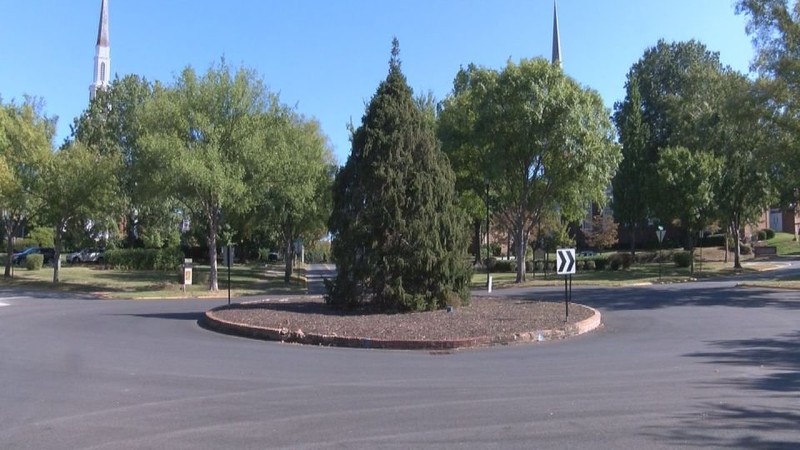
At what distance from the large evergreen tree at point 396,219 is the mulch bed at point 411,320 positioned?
28.2 inches

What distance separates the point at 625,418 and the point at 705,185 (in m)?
44.5

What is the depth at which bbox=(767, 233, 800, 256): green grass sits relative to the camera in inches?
2842

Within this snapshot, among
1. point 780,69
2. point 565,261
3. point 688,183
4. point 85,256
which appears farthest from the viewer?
point 85,256

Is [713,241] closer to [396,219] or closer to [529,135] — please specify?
[529,135]

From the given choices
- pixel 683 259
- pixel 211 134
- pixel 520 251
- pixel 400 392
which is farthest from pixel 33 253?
pixel 400 392

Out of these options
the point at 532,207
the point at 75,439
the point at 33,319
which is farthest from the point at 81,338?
the point at 532,207

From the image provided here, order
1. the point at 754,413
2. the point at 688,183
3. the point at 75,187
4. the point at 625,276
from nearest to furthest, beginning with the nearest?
the point at 754,413 < the point at 75,187 < the point at 625,276 < the point at 688,183

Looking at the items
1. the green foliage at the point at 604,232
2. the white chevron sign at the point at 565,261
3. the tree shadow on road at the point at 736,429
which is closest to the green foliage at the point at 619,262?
the green foliage at the point at 604,232

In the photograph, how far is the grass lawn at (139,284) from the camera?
34406 mm

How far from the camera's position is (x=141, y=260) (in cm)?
5150

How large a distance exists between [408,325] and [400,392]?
6.93 metres

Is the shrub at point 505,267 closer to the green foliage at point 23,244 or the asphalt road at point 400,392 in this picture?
the asphalt road at point 400,392

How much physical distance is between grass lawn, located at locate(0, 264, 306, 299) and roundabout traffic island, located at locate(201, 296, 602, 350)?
15.7m

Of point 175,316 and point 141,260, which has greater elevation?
point 141,260
